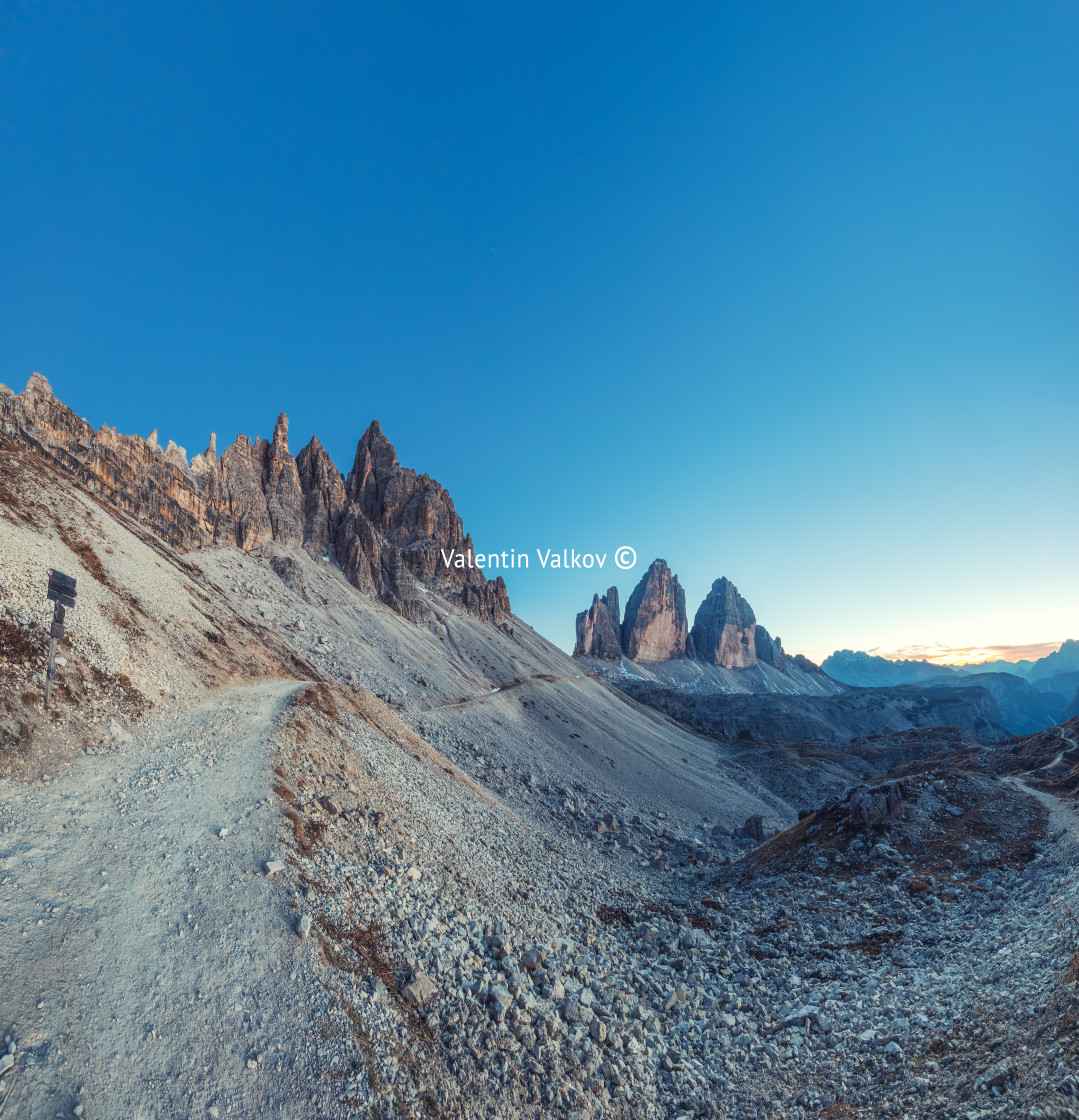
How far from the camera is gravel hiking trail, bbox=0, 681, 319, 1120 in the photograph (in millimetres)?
8258

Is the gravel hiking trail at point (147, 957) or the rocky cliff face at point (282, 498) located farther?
the rocky cliff face at point (282, 498)

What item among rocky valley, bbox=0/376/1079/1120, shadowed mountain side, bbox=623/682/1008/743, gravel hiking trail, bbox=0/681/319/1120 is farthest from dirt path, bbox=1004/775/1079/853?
shadowed mountain side, bbox=623/682/1008/743

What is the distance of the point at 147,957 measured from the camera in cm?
1026

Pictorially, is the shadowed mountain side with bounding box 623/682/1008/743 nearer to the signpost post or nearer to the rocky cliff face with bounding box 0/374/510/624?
the rocky cliff face with bounding box 0/374/510/624

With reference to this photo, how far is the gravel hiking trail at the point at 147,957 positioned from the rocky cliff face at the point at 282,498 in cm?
4254

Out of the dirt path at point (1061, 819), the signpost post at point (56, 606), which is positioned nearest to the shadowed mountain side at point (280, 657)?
the signpost post at point (56, 606)

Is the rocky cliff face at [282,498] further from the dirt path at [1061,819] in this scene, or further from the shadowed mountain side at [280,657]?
the dirt path at [1061,819]

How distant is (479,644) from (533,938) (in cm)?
8728

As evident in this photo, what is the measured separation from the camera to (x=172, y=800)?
1562cm

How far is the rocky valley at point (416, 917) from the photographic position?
31.3ft

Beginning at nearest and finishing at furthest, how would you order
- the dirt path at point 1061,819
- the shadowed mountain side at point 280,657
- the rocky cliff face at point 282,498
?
the shadowed mountain side at point 280,657 < the dirt path at point 1061,819 < the rocky cliff face at point 282,498

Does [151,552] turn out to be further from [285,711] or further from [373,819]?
[373,819]

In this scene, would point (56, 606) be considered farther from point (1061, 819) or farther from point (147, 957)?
point (1061, 819)

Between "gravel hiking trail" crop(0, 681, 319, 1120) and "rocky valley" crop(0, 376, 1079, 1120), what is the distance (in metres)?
0.05
